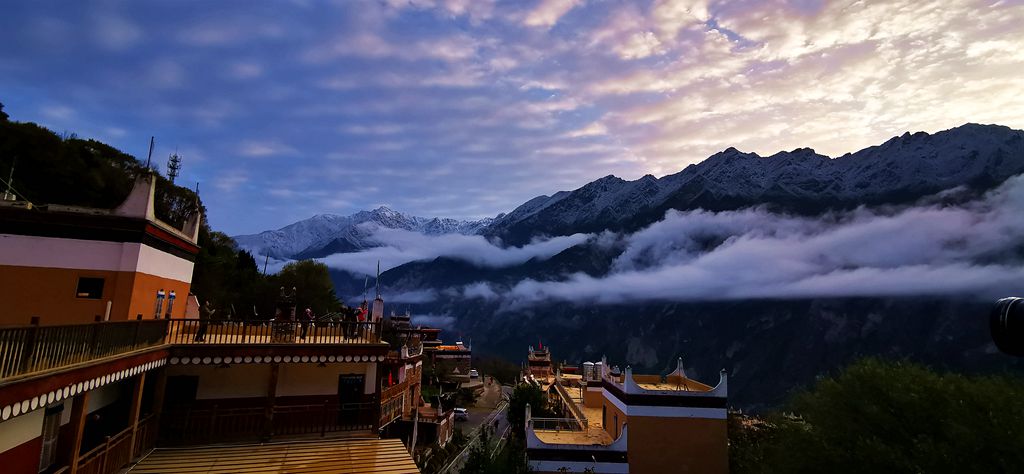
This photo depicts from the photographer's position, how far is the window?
12281 millimetres

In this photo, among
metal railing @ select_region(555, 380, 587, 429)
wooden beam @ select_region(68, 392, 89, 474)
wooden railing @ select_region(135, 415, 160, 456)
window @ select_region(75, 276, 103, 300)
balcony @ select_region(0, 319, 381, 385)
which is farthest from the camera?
metal railing @ select_region(555, 380, 587, 429)

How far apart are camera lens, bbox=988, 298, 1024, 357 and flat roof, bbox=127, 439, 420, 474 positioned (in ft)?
35.0

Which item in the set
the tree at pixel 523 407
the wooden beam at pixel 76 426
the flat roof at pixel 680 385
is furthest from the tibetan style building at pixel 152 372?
the tree at pixel 523 407

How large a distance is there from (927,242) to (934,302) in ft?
132

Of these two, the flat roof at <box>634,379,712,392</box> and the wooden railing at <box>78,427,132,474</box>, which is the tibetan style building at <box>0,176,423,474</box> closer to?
the wooden railing at <box>78,427,132,474</box>

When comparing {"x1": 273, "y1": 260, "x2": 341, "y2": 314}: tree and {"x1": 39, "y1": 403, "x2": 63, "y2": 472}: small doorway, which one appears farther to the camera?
{"x1": 273, "y1": 260, "x2": 341, "y2": 314}: tree

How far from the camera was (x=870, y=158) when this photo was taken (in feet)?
609

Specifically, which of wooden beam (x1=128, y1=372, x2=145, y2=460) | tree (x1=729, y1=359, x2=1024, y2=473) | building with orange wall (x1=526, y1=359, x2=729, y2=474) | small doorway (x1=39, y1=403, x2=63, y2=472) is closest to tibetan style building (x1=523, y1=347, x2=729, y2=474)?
building with orange wall (x1=526, y1=359, x2=729, y2=474)

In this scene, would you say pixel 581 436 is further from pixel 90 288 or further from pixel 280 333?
pixel 90 288

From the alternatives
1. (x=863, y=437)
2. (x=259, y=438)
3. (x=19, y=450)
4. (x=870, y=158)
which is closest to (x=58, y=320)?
(x=19, y=450)

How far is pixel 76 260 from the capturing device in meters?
12.2

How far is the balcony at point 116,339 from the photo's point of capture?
707 cm

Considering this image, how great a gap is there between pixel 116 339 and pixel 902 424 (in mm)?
21500

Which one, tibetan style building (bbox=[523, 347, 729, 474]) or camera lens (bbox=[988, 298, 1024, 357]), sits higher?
camera lens (bbox=[988, 298, 1024, 357])
